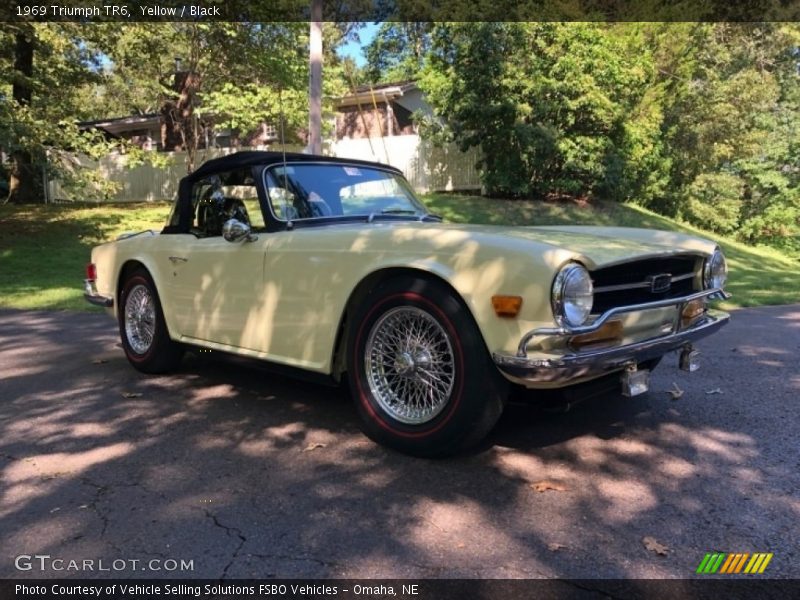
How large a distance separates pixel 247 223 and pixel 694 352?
116 inches

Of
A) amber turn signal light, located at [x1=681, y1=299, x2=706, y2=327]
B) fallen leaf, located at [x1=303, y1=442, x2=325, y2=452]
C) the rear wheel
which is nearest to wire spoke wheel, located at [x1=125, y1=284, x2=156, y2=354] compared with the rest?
the rear wheel

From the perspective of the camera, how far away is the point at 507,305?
3188mm

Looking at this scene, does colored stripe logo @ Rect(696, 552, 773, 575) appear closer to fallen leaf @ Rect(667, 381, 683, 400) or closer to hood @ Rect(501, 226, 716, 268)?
hood @ Rect(501, 226, 716, 268)

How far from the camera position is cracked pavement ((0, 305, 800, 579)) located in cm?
270

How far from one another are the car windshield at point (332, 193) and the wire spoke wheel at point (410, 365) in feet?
3.85

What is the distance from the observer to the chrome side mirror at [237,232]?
4.34 metres

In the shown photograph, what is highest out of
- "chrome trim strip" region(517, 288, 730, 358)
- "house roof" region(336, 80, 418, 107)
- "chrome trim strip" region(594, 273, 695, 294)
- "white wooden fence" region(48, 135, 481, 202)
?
"house roof" region(336, 80, 418, 107)

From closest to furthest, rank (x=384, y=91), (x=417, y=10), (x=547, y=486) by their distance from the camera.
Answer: (x=547, y=486) < (x=417, y=10) < (x=384, y=91)

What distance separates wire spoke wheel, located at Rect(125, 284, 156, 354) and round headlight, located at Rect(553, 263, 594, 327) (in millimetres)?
3518

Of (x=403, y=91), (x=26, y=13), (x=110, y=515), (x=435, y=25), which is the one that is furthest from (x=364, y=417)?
(x=403, y=91)

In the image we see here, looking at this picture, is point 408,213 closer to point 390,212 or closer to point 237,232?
point 390,212

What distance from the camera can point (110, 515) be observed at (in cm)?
305

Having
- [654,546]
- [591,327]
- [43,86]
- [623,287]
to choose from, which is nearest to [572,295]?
[591,327]

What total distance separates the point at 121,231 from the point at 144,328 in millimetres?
14141
